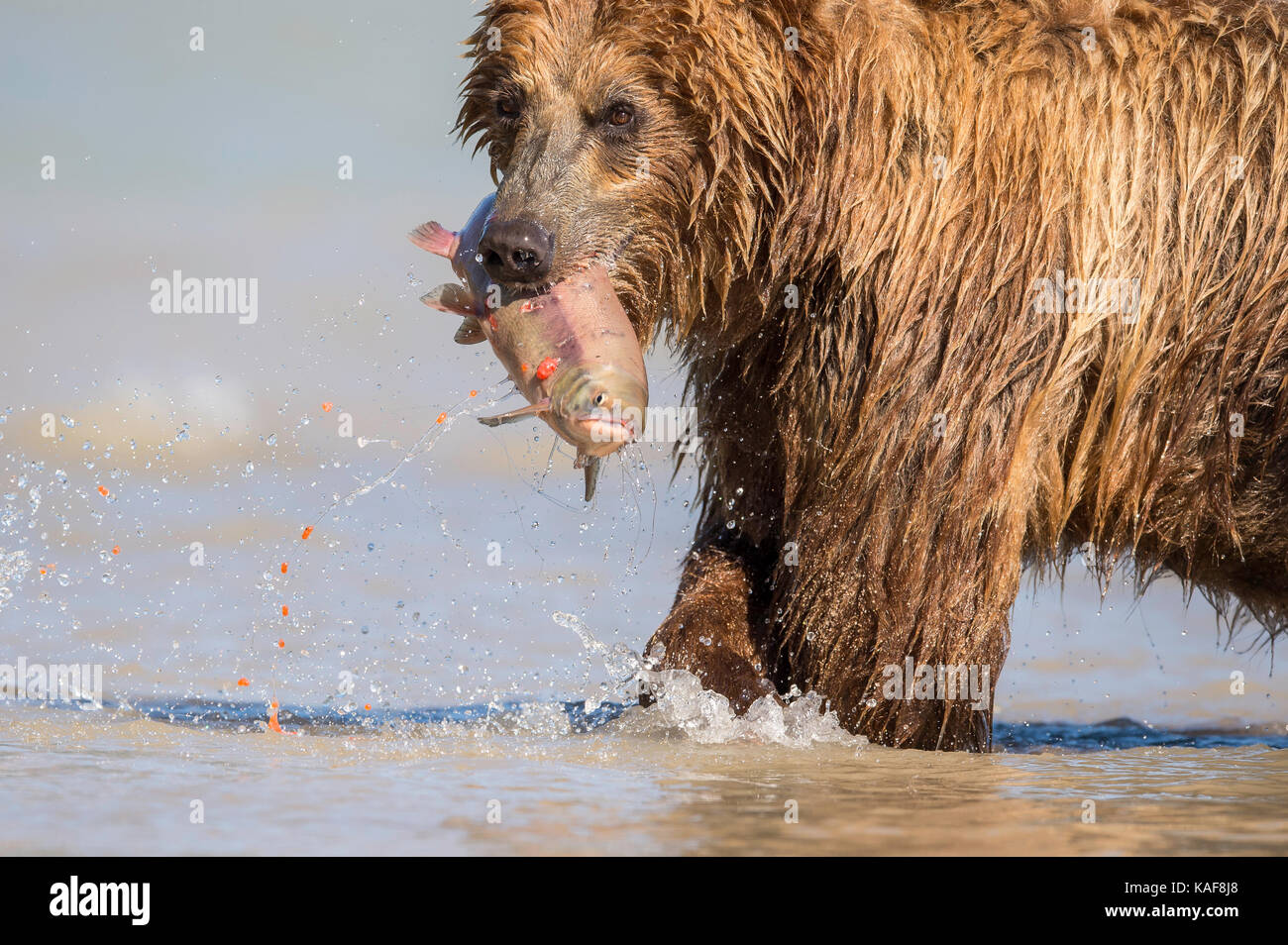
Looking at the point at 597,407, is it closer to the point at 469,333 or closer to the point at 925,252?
the point at 469,333

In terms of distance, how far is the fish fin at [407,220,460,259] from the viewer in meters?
4.46

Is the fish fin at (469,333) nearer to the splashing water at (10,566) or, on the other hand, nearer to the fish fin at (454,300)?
the fish fin at (454,300)

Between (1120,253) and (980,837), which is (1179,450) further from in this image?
(980,837)

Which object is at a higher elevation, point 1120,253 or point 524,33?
point 524,33

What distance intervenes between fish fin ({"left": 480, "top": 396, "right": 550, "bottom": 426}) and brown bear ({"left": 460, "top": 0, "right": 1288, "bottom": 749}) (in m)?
0.37

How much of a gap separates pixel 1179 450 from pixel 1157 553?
450 mm

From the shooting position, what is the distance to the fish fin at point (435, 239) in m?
4.46

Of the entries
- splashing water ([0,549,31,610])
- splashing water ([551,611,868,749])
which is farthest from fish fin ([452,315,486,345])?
splashing water ([0,549,31,610])

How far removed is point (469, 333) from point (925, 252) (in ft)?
4.40

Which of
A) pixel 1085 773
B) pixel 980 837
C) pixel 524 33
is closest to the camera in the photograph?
pixel 980 837

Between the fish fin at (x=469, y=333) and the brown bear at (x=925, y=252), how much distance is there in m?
0.37

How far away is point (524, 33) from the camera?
4324 mm

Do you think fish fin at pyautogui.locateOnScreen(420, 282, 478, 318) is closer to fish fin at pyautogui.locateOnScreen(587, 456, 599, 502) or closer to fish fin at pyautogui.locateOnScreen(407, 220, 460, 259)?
fish fin at pyautogui.locateOnScreen(407, 220, 460, 259)

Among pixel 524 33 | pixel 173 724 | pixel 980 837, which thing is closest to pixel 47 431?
pixel 173 724
